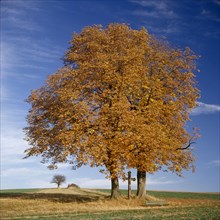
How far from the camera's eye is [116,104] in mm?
35344

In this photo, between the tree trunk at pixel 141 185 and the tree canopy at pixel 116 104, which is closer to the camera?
the tree canopy at pixel 116 104

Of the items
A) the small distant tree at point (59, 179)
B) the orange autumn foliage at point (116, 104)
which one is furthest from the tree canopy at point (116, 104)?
the small distant tree at point (59, 179)

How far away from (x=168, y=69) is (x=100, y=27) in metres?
9.48

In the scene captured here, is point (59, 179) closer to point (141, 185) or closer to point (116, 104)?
point (141, 185)

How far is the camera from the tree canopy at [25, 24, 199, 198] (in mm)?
35500

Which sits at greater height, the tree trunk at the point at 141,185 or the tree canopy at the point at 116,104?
the tree canopy at the point at 116,104

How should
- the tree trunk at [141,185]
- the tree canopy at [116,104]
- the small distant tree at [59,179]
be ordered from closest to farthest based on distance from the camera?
the tree canopy at [116,104] < the tree trunk at [141,185] < the small distant tree at [59,179]

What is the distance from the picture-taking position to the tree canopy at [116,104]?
35.5 m

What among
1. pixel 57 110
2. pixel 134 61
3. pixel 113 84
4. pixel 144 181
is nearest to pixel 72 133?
pixel 57 110

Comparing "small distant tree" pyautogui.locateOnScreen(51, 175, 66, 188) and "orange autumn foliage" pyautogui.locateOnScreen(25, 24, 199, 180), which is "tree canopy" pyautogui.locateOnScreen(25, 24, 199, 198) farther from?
"small distant tree" pyautogui.locateOnScreen(51, 175, 66, 188)

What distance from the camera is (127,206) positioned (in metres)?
35.2

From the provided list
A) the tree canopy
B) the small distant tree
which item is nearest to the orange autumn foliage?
the tree canopy

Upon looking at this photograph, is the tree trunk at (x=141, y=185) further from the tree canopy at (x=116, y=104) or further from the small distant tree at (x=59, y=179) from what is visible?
the small distant tree at (x=59, y=179)

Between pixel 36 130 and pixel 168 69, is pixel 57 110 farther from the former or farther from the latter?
pixel 168 69
